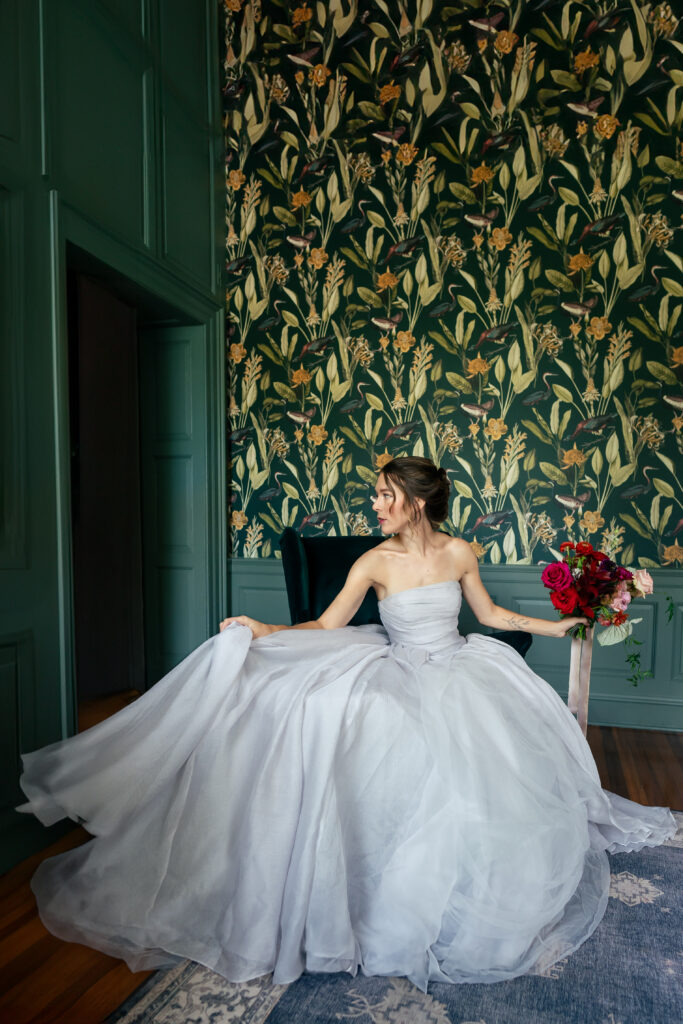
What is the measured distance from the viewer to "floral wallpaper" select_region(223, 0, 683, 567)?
11.7 ft

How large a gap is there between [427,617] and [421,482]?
48 centimetres

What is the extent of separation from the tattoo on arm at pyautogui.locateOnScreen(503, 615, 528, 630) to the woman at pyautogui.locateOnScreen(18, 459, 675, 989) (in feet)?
1.49

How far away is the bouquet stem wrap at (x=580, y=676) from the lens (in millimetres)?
2516

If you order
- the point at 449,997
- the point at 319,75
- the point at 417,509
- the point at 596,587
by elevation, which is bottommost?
the point at 449,997

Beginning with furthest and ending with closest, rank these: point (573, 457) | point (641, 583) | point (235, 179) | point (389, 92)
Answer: point (235, 179), point (389, 92), point (573, 457), point (641, 583)

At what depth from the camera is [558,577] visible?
241 centimetres

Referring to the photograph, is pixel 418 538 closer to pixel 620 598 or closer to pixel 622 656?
pixel 620 598

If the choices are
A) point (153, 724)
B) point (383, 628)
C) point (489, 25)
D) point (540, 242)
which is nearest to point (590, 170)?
point (540, 242)

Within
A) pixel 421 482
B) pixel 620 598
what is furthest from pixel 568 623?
pixel 421 482

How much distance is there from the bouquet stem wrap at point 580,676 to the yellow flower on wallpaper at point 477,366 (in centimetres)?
169

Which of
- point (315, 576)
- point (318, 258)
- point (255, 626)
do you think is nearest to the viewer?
point (255, 626)

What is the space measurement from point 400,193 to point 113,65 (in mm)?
1573

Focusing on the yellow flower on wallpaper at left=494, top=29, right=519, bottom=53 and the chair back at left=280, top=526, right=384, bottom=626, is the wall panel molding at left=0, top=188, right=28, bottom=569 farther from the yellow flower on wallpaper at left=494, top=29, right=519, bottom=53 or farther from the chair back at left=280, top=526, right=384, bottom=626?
the yellow flower on wallpaper at left=494, top=29, right=519, bottom=53

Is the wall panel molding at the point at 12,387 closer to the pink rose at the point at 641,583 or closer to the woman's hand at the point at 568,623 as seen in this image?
the woman's hand at the point at 568,623
